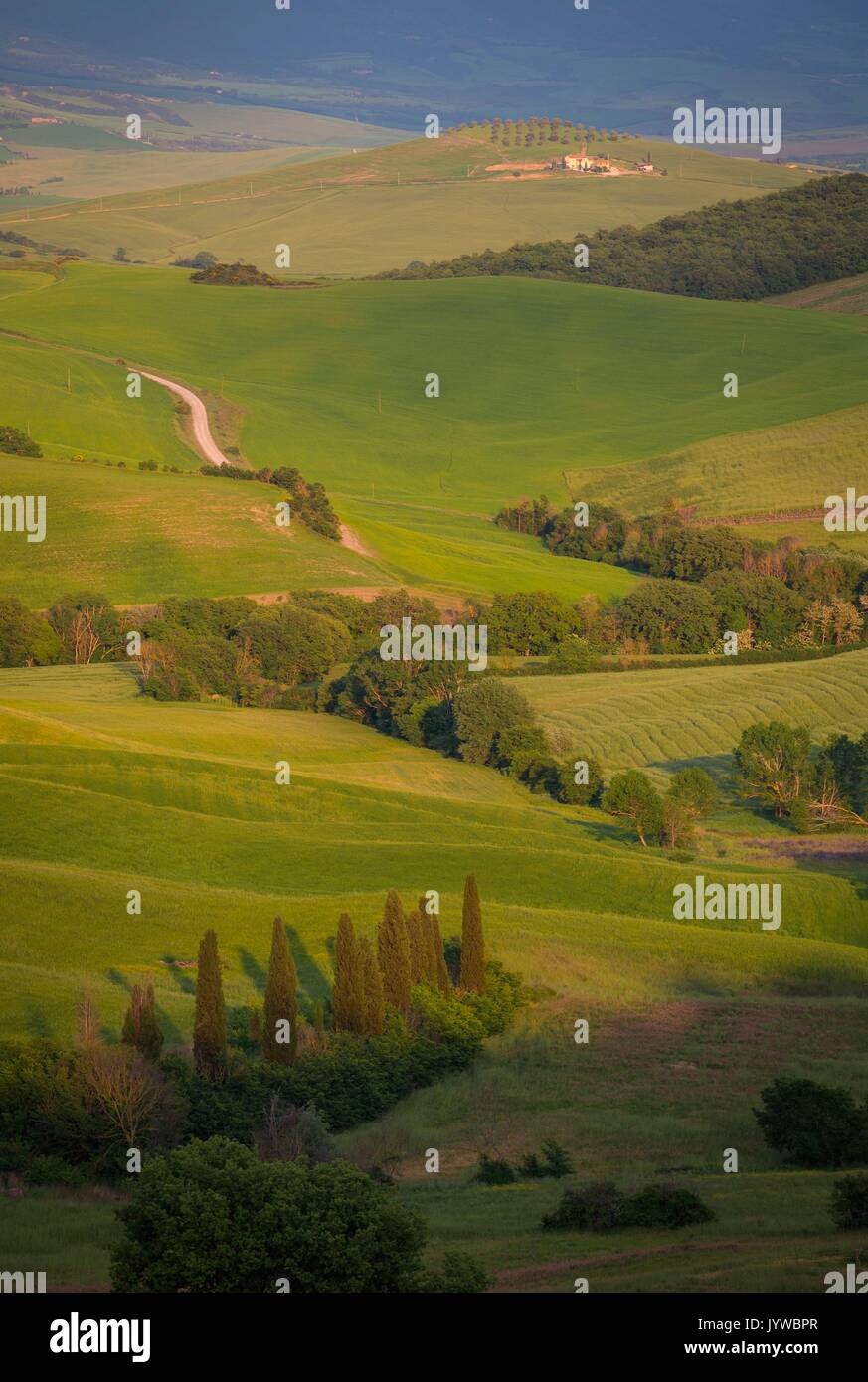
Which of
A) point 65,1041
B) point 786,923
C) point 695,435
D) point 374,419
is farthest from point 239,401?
point 65,1041

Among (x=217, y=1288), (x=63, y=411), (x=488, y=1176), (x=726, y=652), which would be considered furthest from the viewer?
(x=63, y=411)

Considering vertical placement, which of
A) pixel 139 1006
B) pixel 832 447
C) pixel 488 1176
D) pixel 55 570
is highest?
pixel 832 447

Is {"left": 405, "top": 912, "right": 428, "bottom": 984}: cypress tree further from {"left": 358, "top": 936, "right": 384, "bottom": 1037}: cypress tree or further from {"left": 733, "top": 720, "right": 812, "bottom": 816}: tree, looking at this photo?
{"left": 733, "top": 720, "right": 812, "bottom": 816}: tree

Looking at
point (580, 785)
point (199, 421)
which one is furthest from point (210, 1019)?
point (199, 421)

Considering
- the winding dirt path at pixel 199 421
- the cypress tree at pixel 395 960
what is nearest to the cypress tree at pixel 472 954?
the cypress tree at pixel 395 960

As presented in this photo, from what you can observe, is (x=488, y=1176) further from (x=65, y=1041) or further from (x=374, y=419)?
(x=374, y=419)

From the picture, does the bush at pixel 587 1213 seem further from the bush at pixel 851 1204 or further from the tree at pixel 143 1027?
the tree at pixel 143 1027
